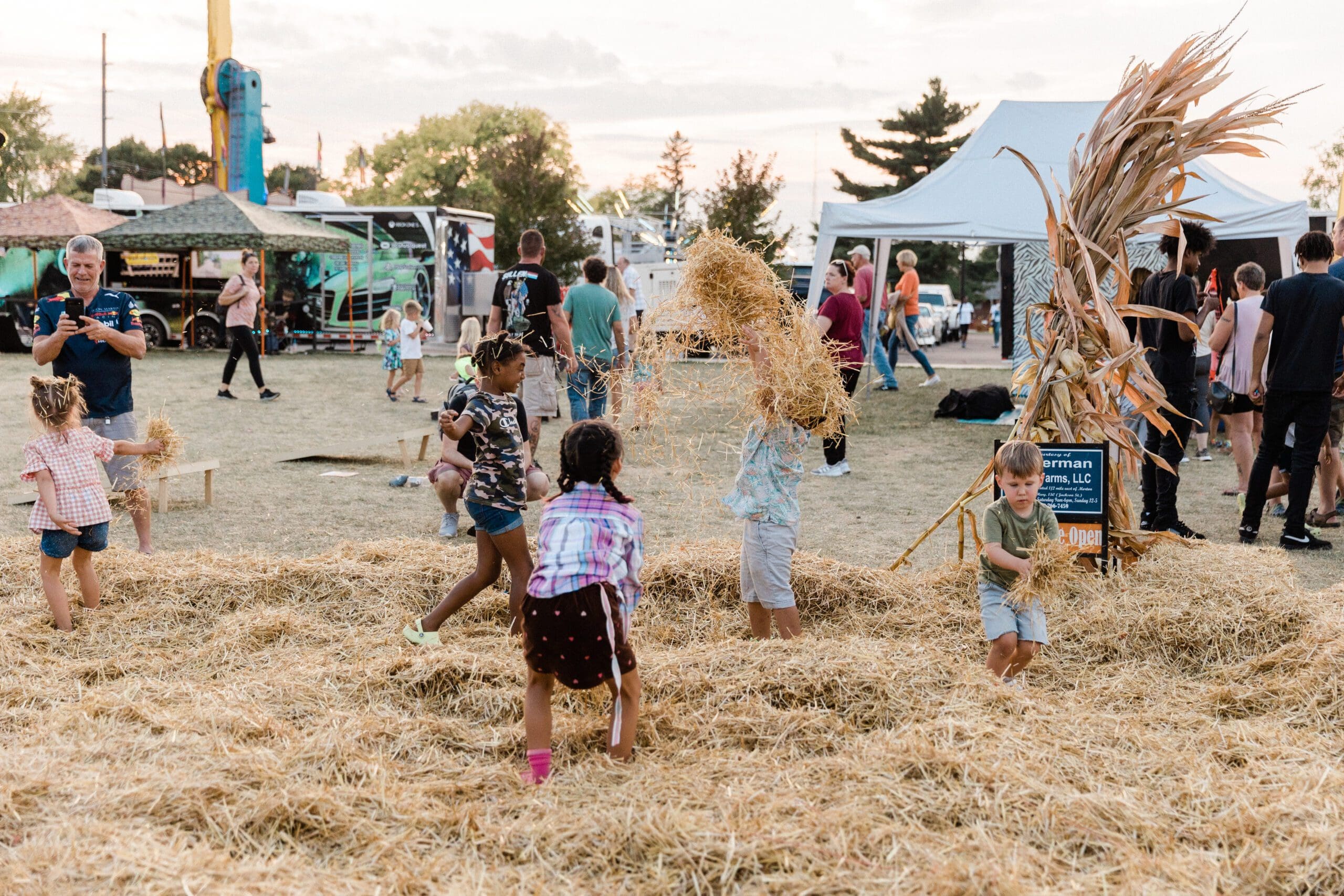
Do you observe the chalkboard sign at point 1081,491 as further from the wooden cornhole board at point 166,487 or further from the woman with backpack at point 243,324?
the woman with backpack at point 243,324

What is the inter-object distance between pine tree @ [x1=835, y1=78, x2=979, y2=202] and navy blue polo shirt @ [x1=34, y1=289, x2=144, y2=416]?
5139cm

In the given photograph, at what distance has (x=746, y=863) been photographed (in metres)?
2.84

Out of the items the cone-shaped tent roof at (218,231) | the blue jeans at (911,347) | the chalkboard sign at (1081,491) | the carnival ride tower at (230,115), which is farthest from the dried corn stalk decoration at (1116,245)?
the carnival ride tower at (230,115)

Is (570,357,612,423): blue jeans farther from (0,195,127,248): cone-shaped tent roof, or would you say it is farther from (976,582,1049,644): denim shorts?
(0,195,127,248): cone-shaped tent roof

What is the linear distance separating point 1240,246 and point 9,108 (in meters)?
71.1

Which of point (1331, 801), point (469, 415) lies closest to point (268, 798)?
point (469, 415)

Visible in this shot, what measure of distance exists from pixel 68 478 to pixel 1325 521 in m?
7.74

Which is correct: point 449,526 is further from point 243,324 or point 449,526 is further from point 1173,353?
point 243,324

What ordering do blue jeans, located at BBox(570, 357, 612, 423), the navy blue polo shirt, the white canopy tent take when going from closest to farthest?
the navy blue polo shirt, blue jeans, located at BBox(570, 357, 612, 423), the white canopy tent

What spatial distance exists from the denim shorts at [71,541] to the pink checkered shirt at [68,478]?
28 millimetres

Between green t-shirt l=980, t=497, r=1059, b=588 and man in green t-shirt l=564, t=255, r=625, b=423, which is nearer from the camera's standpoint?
green t-shirt l=980, t=497, r=1059, b=588

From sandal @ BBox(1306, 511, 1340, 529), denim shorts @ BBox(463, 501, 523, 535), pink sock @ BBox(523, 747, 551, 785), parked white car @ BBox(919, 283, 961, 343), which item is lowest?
pink sock @ BBox(523, 747, 551, 785)

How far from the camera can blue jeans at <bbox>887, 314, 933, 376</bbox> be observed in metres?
16.8

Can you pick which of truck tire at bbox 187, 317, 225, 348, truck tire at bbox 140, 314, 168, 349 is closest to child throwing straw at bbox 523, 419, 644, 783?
truck tire at bbox 187, 317, 225, 348
